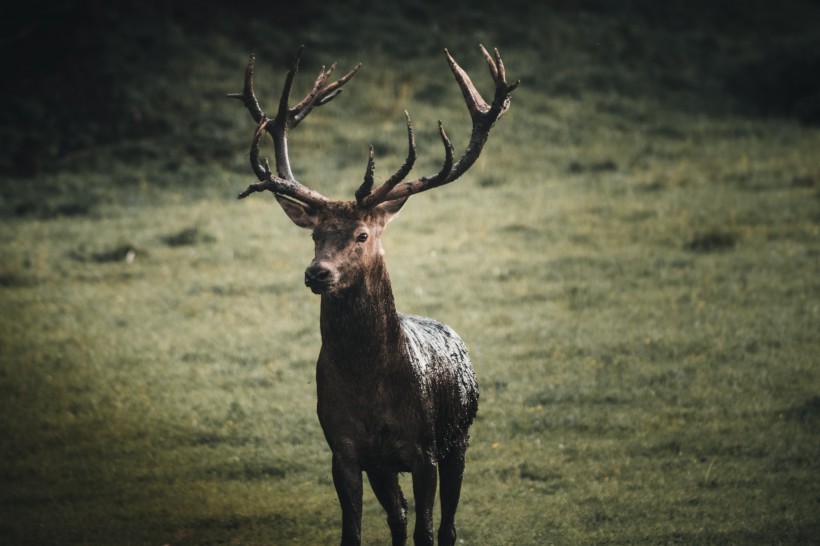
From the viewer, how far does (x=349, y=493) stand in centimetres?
771

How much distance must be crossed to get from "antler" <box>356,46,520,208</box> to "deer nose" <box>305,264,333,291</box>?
719mm

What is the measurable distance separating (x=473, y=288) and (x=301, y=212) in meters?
9.71

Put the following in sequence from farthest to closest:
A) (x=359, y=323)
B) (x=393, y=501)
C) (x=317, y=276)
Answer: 1. (x=393, y=501)
2. (x=359, y=323)
3. (x=317, y=276)

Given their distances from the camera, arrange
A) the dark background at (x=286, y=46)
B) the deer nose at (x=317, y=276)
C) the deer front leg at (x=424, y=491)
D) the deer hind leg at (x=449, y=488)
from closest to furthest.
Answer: the deer nose at (x=317, y=276)
the deer front leg at (x=424, y=491)
the deer hind leg at (x=449, y=488)
the dark background at (x=286, y=46)

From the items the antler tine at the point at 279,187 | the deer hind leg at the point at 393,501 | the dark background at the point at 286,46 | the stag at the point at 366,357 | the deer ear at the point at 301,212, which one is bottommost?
the deer hind leg at the point at 393,501

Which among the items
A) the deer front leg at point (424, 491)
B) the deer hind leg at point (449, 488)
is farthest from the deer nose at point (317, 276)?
the deer hind leg at point (449, 488)

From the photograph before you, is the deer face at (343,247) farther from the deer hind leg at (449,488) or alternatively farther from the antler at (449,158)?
the deer hind leg at (449,488)

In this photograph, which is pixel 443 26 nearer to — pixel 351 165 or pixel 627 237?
pixel 351 165

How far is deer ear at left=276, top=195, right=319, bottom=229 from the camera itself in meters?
7.93

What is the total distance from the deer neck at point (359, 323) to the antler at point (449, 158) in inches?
20.5

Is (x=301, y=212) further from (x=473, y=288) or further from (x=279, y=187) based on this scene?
(x=473, y=288)

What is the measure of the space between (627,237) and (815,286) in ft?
11.9

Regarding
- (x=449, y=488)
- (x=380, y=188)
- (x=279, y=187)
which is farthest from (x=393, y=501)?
(x=279, y=187)

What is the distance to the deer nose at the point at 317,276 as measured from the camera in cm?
709
